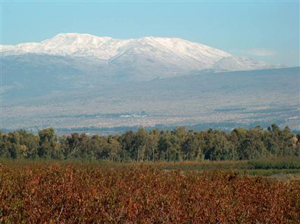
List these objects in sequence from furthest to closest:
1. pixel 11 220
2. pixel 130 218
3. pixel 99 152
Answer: pixel 99 152, pixel 130 218, pixel 11 220

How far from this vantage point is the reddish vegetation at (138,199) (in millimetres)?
15438

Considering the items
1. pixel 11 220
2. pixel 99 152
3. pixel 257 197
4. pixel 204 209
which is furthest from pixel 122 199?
pixel 99 152

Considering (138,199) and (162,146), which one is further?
(162,146)

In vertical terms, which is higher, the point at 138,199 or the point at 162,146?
the point at 138,199

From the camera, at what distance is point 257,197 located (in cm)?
1933

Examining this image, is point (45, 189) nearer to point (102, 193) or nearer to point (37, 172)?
point (102, 193)

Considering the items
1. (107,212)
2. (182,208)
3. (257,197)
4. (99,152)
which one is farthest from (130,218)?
(99,152)

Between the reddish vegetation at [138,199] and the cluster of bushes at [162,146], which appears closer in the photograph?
the reddish vegetation at [138,199]

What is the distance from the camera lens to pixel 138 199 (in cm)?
1705

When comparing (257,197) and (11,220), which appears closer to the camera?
(11,220)

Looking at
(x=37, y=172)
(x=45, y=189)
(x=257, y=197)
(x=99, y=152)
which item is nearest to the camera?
(x=45, y=189)

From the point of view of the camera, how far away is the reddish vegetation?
1544 centimetres

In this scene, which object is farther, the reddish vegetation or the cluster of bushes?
the cluster of bushes

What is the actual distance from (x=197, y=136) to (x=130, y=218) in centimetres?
6127
